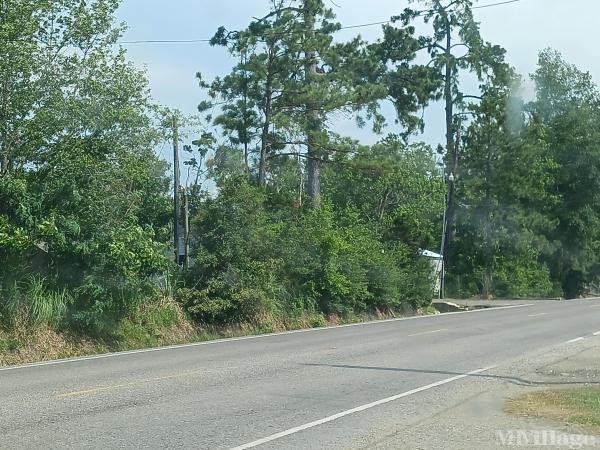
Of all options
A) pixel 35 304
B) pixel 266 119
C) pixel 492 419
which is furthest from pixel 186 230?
pixel 492 419

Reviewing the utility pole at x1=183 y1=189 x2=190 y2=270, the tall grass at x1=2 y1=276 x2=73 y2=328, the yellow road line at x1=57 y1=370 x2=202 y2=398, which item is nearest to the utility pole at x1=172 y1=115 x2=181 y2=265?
the utility pole at x1=183 y1=189 x2=190 y2=270

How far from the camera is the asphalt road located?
8789 millimetres

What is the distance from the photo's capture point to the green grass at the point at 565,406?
9.25 m

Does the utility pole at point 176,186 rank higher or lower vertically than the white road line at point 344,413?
higher

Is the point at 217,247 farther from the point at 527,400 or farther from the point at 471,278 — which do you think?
the point at 471,278

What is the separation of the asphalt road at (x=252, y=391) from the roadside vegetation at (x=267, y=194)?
10.3 ft

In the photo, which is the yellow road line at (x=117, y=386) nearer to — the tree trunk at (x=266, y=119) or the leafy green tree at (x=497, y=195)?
the tree trunk at (x=266, y=119)

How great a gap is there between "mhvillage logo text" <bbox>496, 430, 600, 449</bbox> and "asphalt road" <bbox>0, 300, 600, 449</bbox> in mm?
1232

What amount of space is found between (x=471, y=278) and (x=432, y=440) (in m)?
46.4

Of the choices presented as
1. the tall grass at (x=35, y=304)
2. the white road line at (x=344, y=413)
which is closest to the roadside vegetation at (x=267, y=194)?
the tall grass at (x=35, y=304)

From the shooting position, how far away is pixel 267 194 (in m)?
31.0

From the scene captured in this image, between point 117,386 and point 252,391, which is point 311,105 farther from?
point 252,391

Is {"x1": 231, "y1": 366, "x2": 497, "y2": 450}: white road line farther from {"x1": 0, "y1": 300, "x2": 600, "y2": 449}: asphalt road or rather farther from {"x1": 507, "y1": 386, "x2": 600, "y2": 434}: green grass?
{"x1": 507, "y1": 386, "x2": 600, "y2": 434}: green grass

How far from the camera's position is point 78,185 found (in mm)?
20859
